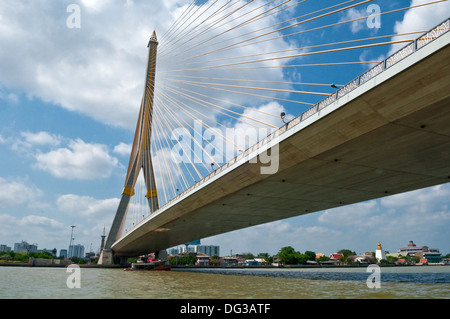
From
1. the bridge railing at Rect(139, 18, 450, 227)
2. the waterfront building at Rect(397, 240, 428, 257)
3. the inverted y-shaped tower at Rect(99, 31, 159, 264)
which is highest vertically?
the inverted y-shaped tower at Rect(99, 31, 159, 264)

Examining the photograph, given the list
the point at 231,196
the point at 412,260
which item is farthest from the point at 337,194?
the point at 412,260

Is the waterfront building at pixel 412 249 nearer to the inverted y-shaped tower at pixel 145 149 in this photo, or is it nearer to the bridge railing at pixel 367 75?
the inverted y-shaped tower at pixel 145 149

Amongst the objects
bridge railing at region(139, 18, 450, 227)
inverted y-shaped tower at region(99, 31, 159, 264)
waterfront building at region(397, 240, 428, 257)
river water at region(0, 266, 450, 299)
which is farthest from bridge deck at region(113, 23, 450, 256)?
waterfront building at region(397, 240, 428, 257)

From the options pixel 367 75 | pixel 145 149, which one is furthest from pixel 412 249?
pixel 367 75

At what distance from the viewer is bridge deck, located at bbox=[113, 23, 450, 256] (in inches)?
520

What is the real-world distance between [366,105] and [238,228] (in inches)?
1383

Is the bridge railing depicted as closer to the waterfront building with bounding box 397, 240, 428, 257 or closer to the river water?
the river water

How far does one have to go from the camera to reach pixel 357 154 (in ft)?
63.7

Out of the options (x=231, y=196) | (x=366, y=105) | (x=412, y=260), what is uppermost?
(x=366, y=105)

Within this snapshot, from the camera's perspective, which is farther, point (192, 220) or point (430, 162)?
point (192, 220)

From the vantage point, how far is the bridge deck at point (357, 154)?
43.3ft

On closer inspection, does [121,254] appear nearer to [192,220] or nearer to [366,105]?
[192,220]

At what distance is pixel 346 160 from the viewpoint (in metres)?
20.5

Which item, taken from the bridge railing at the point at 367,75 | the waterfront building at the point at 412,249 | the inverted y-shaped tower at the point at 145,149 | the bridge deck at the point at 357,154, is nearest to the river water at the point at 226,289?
the bridge deck at the point at 357,154
